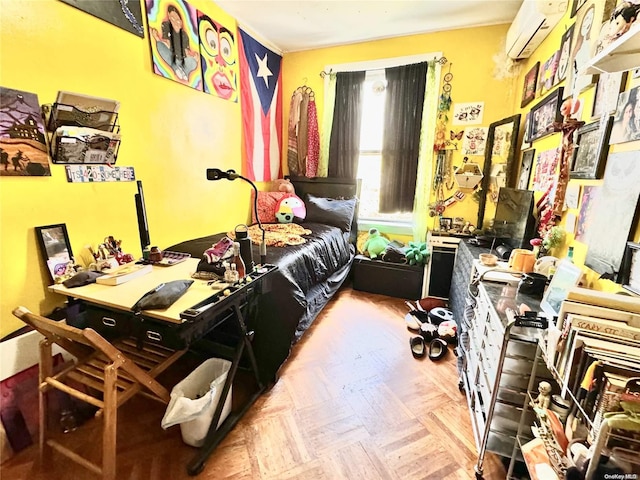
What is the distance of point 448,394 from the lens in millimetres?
1810

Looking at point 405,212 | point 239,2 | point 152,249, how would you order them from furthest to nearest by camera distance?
point 405,212
point 239,2
point 152,249

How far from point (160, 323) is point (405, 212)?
2847 millimetres

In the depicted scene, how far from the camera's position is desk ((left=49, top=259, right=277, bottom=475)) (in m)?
1.17

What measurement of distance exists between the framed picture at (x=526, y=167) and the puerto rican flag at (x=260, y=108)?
260 cm

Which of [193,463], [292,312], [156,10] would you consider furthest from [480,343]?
[156,10]

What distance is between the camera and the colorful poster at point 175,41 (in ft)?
6.91

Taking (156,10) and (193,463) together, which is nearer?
(193,463)

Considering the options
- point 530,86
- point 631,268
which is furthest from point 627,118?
point 530,86

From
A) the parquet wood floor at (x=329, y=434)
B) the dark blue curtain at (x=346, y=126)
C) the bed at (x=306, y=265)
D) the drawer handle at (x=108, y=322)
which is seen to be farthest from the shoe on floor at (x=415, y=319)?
the drawer handle at (x=108, y=322)

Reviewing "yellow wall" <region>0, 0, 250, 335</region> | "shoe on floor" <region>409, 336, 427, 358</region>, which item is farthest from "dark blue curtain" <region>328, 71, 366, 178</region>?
"shoe on floor" <region>409, 336, 427, 358</region>

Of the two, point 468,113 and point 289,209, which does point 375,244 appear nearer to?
point 289,209

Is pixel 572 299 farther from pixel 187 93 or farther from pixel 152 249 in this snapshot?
pixel 187 93

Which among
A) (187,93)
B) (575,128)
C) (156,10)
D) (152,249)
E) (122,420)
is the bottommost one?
(122,420)

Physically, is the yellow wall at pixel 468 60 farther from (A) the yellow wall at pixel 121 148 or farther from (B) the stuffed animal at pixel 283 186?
(A) the yellow wall at pixel 121 148
